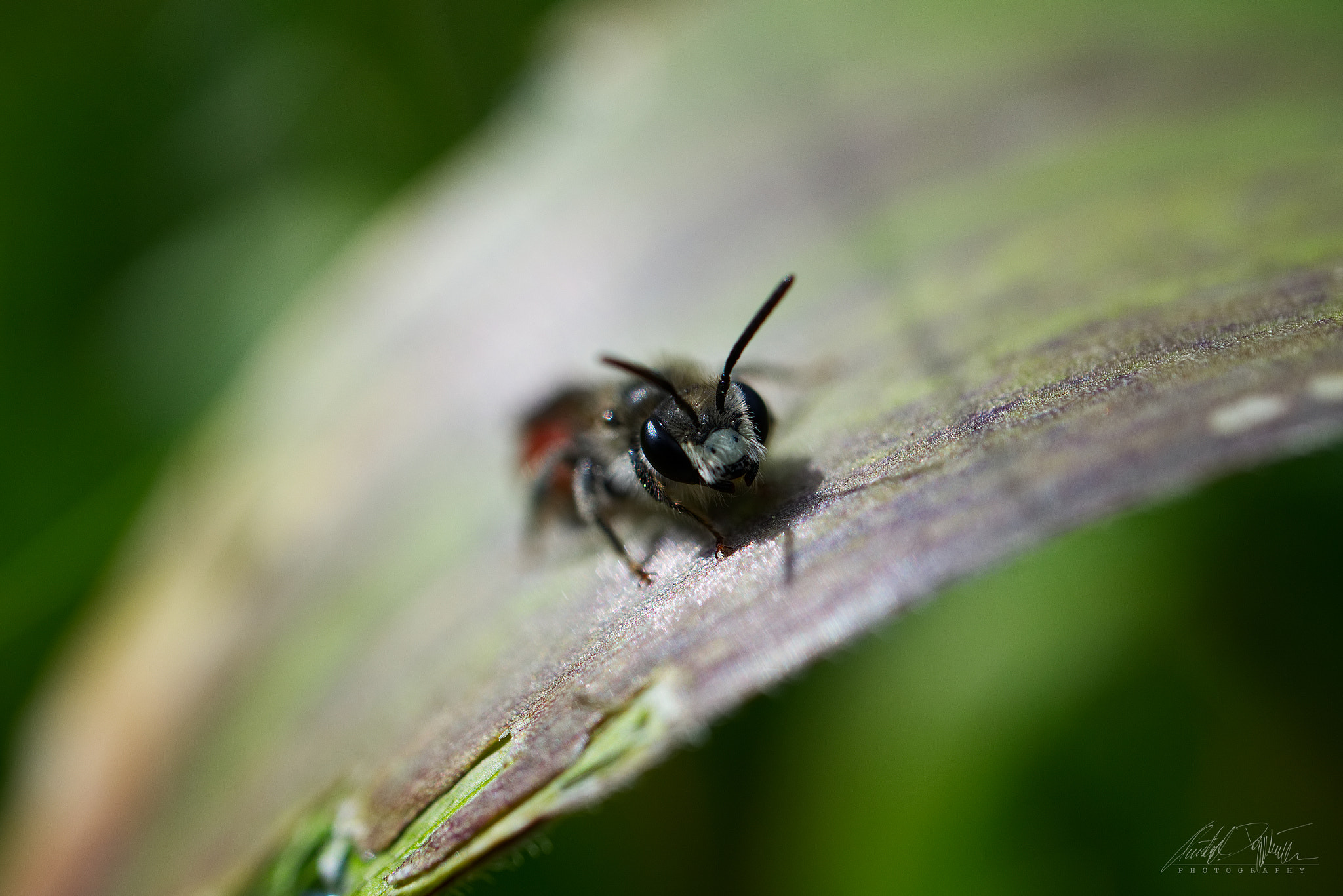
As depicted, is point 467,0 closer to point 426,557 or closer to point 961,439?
point 426,557

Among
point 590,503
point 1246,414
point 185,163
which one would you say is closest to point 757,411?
point 590,503

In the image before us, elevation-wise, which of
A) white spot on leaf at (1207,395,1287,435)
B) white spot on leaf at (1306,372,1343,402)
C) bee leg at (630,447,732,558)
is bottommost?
white spot on leaf at (1306,372,1343,402)

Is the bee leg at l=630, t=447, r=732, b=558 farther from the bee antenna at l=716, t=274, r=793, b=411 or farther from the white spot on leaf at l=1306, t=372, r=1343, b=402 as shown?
the white spot on leaf at l=1306, t=372, r=1343, b=402

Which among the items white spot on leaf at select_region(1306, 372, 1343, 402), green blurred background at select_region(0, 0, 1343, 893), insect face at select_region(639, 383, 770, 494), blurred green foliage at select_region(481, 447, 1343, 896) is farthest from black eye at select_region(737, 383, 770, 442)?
white spot on leaf at select_region(1306, 372, 1343, 402)

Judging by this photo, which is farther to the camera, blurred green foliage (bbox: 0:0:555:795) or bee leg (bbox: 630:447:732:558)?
blurred green foliage (bbox: 0:0:555:795)

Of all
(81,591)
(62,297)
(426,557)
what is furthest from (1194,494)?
(62,297)

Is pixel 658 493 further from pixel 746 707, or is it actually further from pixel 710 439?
pixel 746 707
